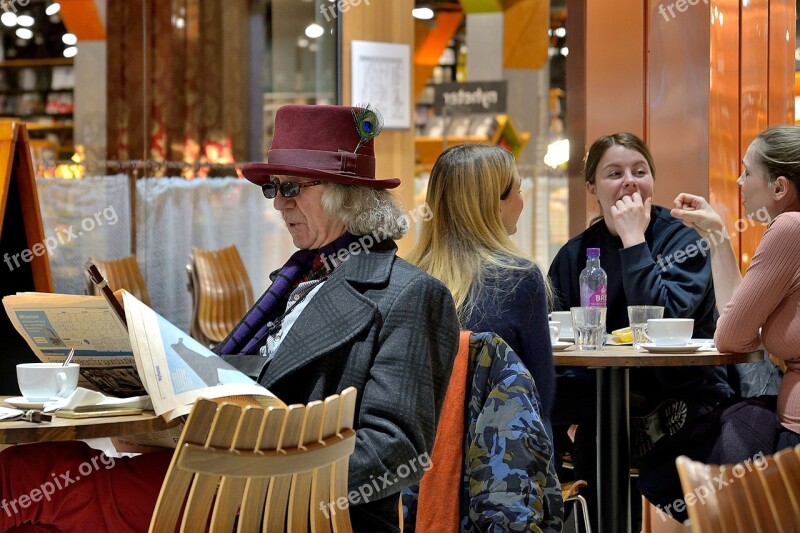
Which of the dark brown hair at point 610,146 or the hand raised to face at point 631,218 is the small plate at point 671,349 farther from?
the dark brown hair at point 610,146

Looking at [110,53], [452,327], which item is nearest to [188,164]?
[110,53]

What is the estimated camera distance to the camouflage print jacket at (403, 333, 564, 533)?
218 cm

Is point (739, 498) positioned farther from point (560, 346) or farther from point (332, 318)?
point (560, 346)

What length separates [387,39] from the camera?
7805 millimetres

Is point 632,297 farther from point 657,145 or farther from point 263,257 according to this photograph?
point 263,257

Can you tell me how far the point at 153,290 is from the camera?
25.0 feet

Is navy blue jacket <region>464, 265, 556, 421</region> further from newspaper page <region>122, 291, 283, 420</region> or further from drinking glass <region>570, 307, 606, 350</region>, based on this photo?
newspaper page <region>122, 291, 283, 420</region>

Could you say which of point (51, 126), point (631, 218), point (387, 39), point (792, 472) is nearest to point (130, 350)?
point (792, 472)

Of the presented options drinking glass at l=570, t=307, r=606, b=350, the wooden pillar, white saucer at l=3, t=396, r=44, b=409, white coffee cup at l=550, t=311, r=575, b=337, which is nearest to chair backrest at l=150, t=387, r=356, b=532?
white saucer at l=3, t=396, r=44, b=409

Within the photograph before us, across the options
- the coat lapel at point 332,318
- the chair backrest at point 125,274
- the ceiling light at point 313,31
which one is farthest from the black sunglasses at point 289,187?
the ceiling light at point 313,31

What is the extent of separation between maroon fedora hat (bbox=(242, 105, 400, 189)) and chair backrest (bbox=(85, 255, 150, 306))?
14.1ft

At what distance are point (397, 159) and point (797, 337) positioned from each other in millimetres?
5083

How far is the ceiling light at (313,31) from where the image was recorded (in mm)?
8762

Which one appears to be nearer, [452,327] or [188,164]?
[452,327]
